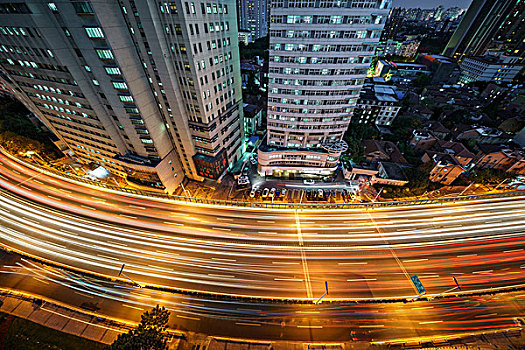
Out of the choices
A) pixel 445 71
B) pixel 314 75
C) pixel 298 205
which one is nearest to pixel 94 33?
pixel 314 75

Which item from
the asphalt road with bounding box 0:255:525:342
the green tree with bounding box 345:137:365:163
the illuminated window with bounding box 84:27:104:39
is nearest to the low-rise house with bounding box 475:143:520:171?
the green tree with bounding box 345:137:365:163

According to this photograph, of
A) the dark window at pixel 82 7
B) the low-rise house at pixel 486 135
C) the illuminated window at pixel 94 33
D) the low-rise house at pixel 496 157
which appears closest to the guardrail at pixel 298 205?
the low-rise house at pixel 496 157

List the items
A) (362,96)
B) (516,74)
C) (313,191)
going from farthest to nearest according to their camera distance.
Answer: (516,74)
(362,96)
(313,191)

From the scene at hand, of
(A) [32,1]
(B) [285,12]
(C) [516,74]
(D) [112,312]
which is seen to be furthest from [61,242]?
(C) [516,74]

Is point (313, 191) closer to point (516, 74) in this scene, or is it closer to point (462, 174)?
point (462, 174)

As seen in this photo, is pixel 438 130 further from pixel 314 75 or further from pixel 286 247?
pixel 286 247

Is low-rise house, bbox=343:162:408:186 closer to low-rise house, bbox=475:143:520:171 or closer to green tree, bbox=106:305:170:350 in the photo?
low-rise house, bbox=475:143:520:171

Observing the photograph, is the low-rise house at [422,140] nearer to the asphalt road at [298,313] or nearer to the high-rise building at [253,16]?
the asphalt road at [298,313]
